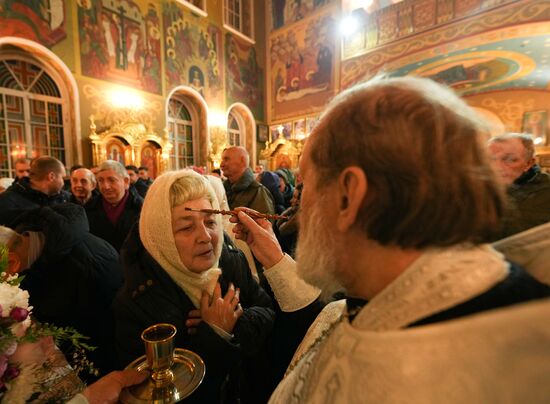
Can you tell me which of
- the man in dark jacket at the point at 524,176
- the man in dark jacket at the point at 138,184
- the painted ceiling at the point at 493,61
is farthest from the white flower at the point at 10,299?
the painted ceiling at the point at 493,61

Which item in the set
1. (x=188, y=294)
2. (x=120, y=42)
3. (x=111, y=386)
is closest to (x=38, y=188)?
(x=188, y=294)

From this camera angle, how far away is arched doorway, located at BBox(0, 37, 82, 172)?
298 inches

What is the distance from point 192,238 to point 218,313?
14.9 inches

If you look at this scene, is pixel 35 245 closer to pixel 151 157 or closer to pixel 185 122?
pixel 151 157

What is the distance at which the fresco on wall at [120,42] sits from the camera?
862 cm

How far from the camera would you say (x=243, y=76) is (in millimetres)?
14016

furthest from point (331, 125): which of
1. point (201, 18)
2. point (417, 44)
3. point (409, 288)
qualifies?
point (201, 18)

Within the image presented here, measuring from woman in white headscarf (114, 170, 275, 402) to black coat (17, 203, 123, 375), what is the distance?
55cm

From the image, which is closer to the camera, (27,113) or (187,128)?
(27,113)

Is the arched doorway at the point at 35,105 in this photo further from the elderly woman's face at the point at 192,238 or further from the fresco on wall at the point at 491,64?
the fresco on wall at the point at 491,64

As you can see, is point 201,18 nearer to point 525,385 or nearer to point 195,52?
point 195,52

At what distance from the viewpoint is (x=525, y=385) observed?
439 millimetres

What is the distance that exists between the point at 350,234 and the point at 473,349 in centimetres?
31

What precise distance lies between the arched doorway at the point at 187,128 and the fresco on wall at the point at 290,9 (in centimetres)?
648
